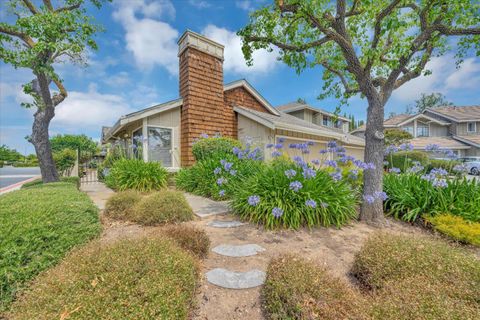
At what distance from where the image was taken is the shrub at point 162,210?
146 inches

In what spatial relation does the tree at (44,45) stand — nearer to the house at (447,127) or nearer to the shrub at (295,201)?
the shrub at (295,201)

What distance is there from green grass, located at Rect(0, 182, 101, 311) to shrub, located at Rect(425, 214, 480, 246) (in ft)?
18.3

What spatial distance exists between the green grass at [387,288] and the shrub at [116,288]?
81 cm

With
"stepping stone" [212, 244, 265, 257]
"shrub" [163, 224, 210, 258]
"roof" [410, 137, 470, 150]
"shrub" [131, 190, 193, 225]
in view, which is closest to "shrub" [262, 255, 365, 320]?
"stepping stone" [212, 244, 265, 257]

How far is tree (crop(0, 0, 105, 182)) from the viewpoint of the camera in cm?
469

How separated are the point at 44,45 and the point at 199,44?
5.58m

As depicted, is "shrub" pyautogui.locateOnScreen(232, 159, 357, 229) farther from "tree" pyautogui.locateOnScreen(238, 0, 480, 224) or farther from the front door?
the front door

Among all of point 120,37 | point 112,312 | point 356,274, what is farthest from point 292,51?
point 120,37

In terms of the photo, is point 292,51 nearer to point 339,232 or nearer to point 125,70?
point 339,232

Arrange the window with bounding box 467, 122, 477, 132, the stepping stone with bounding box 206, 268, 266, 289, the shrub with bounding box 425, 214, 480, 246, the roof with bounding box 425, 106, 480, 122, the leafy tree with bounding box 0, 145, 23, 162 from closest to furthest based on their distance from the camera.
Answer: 1. the stepping stone with bounding box 206, 268, 266, 289
2. the shrub with bounding box 425, 214, 480, 246
3. the roof with bounding box 425, 106, 480, 122
4. the window with bounding box 467, 122, 477, 132
5. the leafy tree with bounding box 0, 145, 23, 162

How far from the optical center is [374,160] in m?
4.21

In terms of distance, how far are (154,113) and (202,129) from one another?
199cm

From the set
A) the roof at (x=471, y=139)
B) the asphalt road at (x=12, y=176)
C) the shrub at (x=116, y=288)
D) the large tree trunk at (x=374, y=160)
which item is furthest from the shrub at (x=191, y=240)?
the roof at (x=471, y=139)

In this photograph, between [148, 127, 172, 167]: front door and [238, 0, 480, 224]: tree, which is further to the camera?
[148, 127, 172, 167]: front door
